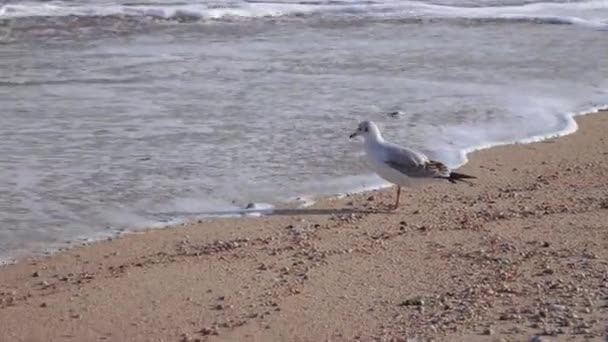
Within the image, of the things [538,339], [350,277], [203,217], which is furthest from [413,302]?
[203,217]

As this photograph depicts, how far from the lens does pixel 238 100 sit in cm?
1227

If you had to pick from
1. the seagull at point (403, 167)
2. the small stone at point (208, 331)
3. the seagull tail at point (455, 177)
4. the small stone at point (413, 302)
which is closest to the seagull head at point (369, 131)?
the seagull at point (403, 167)

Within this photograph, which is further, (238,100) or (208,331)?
(238,100)

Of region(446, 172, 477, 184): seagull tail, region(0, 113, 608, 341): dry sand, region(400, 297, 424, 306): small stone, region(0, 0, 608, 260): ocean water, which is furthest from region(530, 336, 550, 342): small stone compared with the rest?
region(446, 172, 477, 184): seagull tail

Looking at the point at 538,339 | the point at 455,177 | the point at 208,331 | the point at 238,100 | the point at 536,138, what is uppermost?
the point at 538,339

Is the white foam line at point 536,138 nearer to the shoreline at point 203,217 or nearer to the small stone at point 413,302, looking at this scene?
the shoreline at point 203,217

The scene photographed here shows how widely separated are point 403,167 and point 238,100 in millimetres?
3812

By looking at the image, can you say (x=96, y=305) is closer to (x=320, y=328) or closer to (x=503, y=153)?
(x=320, y=328)

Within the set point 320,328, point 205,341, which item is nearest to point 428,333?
point 320,328

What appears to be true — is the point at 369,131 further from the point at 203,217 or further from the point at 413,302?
the point at 413,302

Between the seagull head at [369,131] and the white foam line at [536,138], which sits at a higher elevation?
the seagull head at [369,131]

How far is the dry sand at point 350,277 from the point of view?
5.89 m

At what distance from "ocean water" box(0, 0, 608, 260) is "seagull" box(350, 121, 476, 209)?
0.35 metres

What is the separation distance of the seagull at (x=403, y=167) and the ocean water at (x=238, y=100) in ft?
1.14
